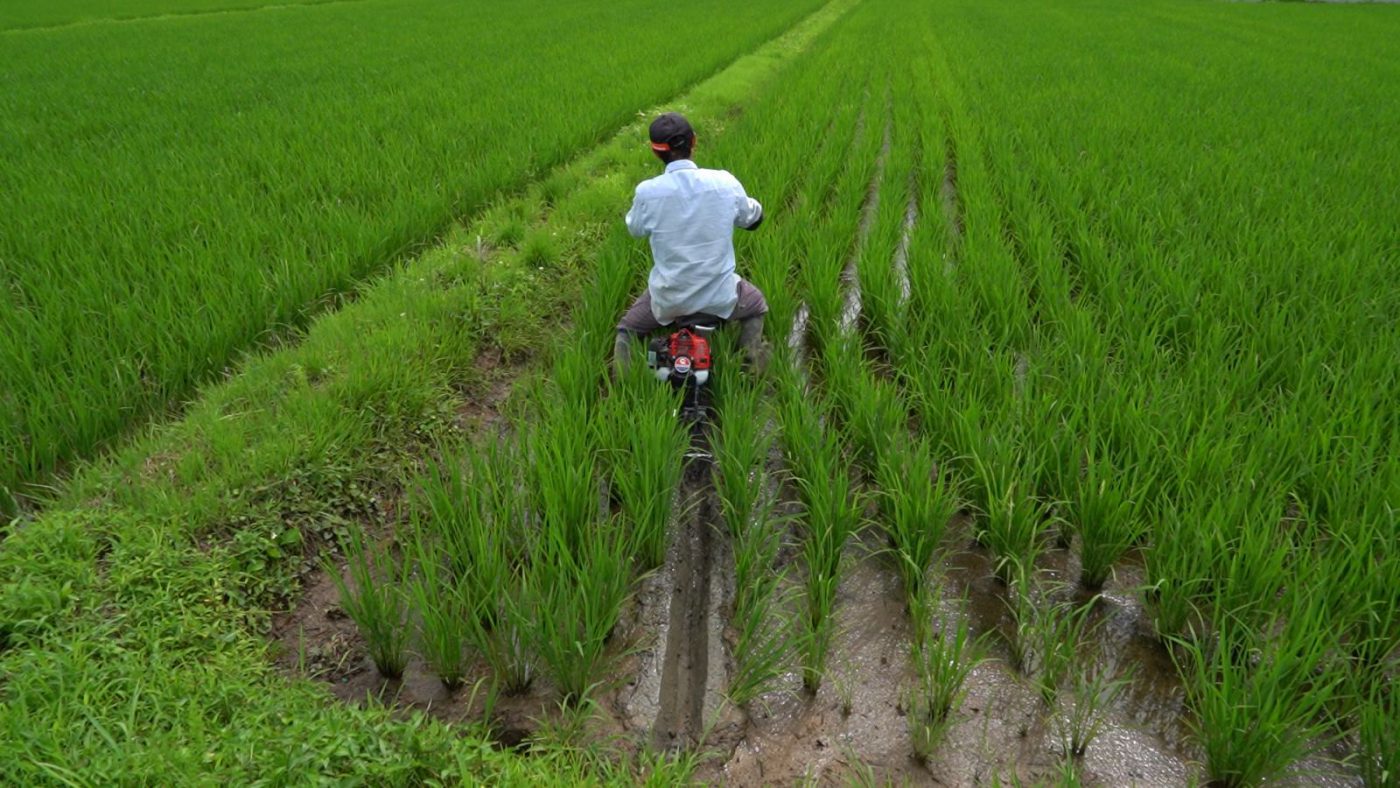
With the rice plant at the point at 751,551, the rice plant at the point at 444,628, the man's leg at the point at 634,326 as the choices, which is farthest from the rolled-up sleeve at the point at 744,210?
the rice plant at the point at 444,628

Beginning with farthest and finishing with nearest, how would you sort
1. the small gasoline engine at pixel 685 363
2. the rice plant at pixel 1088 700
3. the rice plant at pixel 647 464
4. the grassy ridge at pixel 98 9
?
1. the grassy ridge at pixel 98 9
2. the small gasoline engine at pixel 685 363
3. the rice plant at pixel 647 464
4. the rice plant at pixel 1088 700

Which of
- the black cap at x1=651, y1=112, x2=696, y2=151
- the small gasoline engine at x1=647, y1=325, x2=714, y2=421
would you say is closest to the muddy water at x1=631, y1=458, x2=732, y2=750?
the small gasoline engine at x1=647, y1=325, x2=714, y2=421

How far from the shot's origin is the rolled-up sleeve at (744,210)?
2.35 metres

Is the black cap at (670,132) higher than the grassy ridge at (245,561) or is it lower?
higher

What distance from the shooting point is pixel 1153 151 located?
187 inches

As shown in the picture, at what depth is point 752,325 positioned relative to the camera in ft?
8.46

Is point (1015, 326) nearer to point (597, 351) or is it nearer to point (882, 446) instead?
point (882, 446)

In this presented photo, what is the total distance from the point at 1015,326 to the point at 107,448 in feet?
9.47

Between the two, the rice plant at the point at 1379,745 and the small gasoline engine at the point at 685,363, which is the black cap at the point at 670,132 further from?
the rice plant at the point at 1379,745

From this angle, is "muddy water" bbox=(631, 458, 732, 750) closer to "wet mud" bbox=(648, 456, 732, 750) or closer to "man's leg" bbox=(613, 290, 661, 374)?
"wet mud" bbox=(648, 456, 732, 750)

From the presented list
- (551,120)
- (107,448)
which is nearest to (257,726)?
(107,448)

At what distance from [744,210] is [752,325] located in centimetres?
40

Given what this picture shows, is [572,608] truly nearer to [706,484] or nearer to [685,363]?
[706,484]

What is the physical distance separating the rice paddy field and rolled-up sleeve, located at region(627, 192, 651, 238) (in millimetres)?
449
